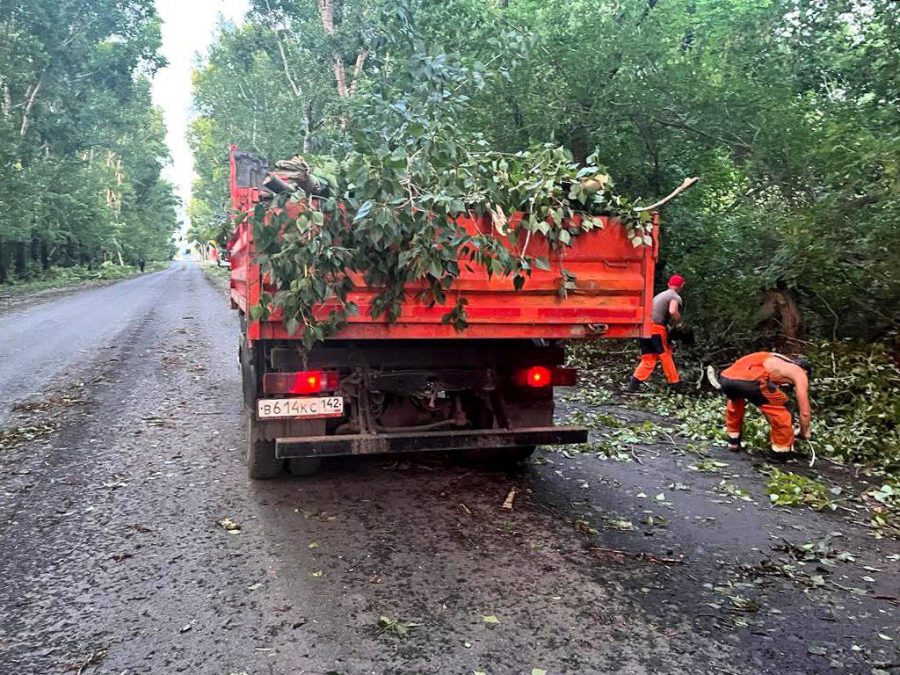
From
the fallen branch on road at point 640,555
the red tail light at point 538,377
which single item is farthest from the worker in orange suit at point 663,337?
the fallen branch on road at point 640,555

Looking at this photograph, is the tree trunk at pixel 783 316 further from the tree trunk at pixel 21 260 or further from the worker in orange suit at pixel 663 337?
the tree trunk at pixel 21 260

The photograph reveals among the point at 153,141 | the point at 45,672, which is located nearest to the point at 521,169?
the point at 45,672

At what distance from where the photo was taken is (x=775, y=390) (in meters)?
6.17

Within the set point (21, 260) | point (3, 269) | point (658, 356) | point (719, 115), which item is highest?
point (719, 115)

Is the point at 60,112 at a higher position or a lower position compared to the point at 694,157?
higher

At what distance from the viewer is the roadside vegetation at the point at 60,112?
2653 cm

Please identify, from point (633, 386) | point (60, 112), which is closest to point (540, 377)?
point (633, 386)

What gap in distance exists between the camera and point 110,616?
322 centimetres

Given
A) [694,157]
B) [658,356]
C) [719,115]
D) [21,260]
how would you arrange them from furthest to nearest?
→ [21,260] < [694,157] < [719,115] < [658,356]

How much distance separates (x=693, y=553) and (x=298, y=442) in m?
2.56

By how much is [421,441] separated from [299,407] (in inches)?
33.5

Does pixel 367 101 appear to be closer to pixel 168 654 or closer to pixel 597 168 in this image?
pixel 597 168

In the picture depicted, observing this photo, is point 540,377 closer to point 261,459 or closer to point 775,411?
point 261,459

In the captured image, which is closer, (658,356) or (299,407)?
(299,407)
